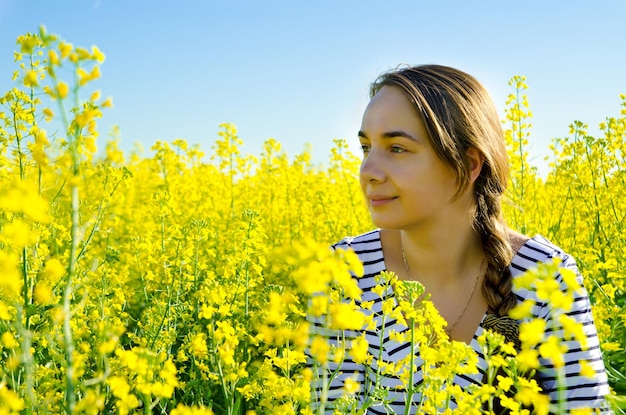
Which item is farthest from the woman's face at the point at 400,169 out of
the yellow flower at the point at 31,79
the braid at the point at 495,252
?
the yellow flower at the point at 31,79

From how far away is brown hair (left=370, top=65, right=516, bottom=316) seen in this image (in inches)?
91.7

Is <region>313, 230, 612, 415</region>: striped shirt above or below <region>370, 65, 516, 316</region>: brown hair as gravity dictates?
below

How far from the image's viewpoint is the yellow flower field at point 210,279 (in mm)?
1120

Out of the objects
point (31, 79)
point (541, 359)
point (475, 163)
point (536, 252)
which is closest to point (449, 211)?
point (475, 163)

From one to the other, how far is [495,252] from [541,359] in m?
0.42

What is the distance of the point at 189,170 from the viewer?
6.93 m

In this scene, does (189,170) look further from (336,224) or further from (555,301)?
(555,301)

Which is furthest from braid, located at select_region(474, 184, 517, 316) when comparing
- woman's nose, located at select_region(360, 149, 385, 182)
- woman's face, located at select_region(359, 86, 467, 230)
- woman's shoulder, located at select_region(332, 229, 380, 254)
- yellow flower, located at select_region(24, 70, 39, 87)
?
yellow flower, located at select_region(24, 70, 39, 87)

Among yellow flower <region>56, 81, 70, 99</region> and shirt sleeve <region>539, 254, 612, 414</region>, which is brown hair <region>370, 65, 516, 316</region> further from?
yellow flower <region>56, 81, 70, 99</region>

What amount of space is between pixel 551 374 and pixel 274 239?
3.03 m

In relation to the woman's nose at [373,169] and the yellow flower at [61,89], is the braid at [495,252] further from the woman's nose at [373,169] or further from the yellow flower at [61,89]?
the yellow flower at [61,89]

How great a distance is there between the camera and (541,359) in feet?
7.70

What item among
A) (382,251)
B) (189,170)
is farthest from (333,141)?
(382,251)

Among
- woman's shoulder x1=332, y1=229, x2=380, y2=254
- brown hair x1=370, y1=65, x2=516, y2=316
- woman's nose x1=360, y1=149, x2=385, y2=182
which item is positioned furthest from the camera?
woman's shoulder x1=332, y1=229, x2=380, y2=254
